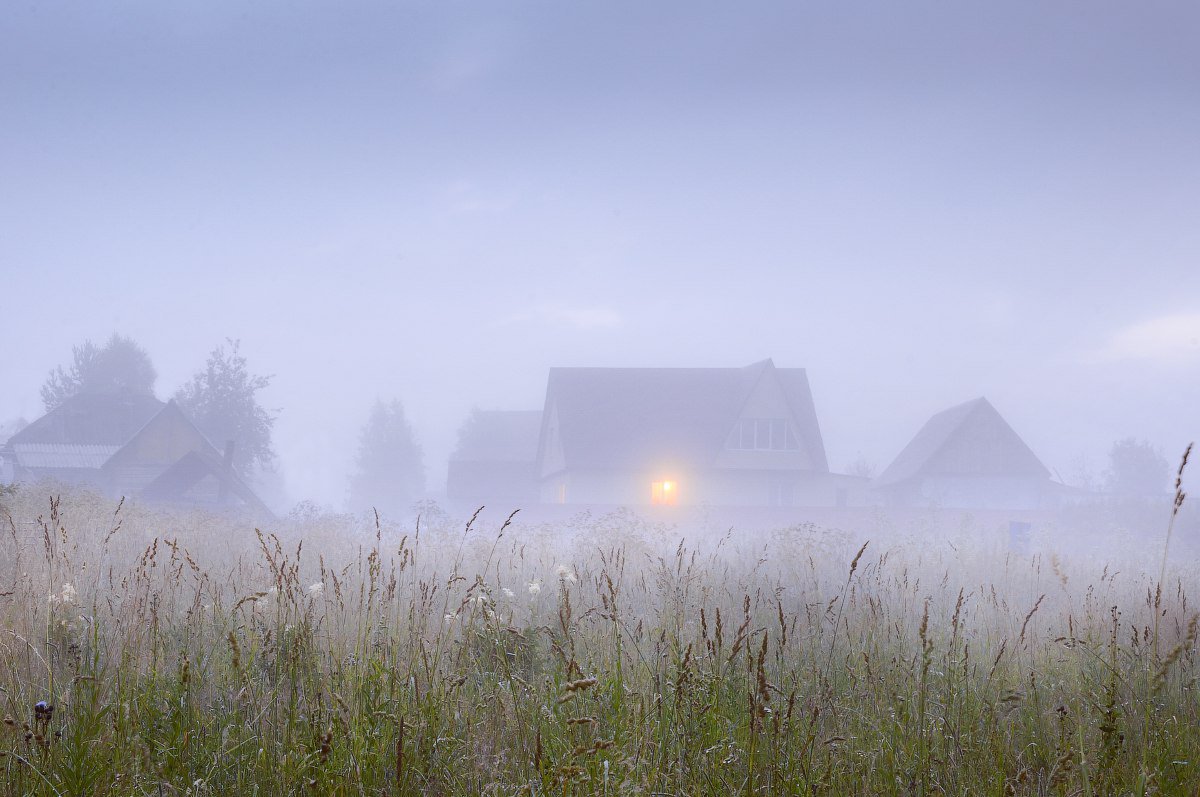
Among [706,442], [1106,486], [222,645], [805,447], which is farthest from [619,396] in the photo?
[1106,486]

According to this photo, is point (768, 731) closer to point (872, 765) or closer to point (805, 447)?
point (872, 765)

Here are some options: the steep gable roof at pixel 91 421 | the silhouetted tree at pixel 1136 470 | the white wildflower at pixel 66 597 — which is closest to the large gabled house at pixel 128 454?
the steep gable roof at pixel 91 421

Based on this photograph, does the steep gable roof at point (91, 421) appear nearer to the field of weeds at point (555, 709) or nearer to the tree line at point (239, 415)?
the tree line at point (239, 415)

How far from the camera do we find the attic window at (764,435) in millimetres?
32969

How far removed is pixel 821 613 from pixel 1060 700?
2922 mm

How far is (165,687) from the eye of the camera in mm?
4027

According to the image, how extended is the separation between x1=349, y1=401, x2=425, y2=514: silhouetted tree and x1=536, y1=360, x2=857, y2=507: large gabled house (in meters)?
37.3

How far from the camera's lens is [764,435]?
33.1 m

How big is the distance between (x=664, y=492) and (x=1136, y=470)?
46.9 metres

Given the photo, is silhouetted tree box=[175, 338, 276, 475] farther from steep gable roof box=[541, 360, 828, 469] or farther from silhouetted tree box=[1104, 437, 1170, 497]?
silhouetted tree box=[1104, 437, 1170, 497]

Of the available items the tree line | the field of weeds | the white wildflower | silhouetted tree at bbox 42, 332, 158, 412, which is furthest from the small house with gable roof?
the field of weeds

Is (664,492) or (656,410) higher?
(656,410)

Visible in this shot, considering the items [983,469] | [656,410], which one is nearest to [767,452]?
[656,410]

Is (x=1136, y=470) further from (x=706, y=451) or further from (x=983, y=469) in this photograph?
(x=706, y=451)
